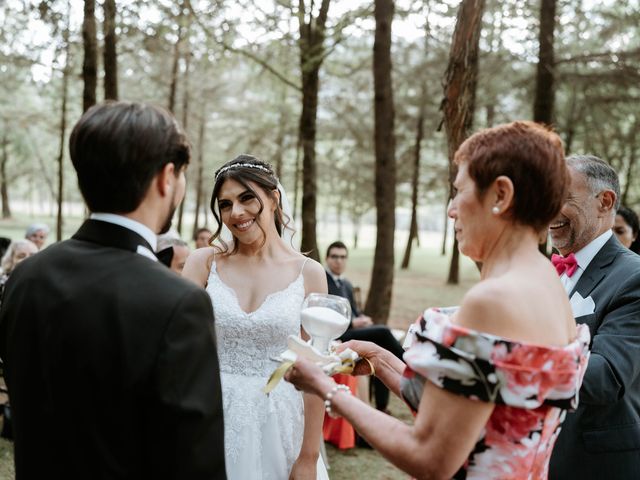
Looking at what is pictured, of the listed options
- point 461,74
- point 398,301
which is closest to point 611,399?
point 461,74

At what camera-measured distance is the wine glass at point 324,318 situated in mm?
1932

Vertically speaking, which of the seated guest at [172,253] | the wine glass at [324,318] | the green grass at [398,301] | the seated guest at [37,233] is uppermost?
the wine glass at [324,318]

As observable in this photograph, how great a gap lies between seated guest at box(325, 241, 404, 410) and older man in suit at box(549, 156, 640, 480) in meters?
3.83

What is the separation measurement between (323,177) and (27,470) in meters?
25.2

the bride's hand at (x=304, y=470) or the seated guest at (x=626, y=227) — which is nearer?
the bride's hand at (x=304, y=470)

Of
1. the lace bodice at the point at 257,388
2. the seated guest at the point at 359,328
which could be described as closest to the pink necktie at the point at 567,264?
the lace bodice at the point at 257,388

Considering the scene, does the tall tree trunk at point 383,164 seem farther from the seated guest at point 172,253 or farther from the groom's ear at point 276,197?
the groom's ear at point 276,197

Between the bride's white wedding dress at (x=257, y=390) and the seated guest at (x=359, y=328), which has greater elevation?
the bride's white wedding dress at (x=257, y=390)

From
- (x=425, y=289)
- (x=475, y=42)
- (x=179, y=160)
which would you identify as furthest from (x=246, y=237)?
(x=425, y=289)

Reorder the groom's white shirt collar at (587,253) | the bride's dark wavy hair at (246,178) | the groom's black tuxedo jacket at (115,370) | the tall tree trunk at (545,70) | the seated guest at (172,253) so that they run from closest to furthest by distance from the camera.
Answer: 1. the groom's black tuxedo jacket at (115,370)
2. the groom's white shirt collar at (587,253)
3. the bride's dark wavy hair at (246,178)
4. the seated guest at (172,253)
5. the tall tree trunk at (545,70)

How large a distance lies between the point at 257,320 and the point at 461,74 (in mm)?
3468

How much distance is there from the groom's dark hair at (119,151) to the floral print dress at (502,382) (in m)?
0.94

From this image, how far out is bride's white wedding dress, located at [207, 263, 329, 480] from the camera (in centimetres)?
256

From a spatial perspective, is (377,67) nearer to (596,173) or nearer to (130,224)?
(596,173)
